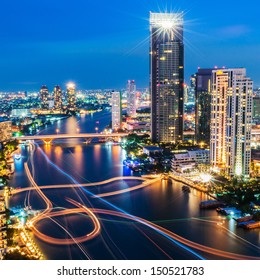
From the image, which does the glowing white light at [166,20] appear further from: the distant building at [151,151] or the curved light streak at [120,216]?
the curved light streak at [120,216]

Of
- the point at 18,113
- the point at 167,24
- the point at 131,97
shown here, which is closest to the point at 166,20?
the point at 167,24

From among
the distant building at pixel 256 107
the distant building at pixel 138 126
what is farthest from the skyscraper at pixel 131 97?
the distant building at pixel 256 107

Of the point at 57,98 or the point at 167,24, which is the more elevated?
the point at 167,24

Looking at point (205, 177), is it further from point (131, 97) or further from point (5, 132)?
point (131, 97)

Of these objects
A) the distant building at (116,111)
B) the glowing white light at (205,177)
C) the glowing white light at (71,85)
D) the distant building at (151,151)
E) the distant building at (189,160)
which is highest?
the glowing white light at (71,85)

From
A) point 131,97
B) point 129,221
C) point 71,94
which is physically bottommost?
point 129,221

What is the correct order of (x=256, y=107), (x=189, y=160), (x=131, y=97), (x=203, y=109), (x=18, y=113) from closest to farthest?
(x=189, y=160) < (x=203, y=109) < (x=256, y=107) < (x=131, y=97) < (x=18, y=113)
